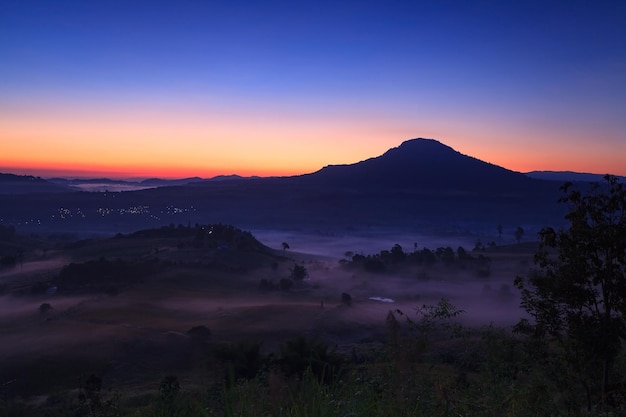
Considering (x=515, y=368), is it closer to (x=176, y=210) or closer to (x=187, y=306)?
(x=187, y=306)

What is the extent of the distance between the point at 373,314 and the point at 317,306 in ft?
16.8

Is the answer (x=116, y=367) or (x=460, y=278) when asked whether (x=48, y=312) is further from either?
(x=460, y=278)

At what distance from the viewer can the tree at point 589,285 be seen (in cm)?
880

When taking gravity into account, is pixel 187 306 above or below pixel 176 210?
below

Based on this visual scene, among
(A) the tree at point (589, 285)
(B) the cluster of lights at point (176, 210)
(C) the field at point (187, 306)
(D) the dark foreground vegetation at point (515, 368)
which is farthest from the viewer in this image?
(B) the cluster of lights at point (176, 210)

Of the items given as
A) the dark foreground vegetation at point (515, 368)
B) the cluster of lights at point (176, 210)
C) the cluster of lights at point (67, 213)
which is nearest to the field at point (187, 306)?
the dark foreground vegetation at point (515, 368)

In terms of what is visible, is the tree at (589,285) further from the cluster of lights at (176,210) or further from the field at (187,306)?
the cluster of lights at (176,210)

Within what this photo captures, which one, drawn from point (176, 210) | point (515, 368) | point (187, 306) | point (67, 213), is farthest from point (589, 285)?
point (176, 210)

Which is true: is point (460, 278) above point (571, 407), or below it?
below

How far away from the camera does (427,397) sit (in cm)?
617

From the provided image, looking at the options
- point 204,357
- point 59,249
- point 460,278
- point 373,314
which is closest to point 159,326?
point 204,357

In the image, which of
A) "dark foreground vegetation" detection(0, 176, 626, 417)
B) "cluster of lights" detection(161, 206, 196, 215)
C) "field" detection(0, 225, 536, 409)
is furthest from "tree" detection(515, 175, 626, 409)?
"cluster of lights" detection(161, 206, 196, 215)

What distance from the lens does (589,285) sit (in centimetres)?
923

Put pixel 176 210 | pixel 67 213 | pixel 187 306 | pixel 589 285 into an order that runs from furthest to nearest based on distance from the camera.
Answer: pixel 176 210
pixel 67 213
pixel 187 306
pixel 589 285
